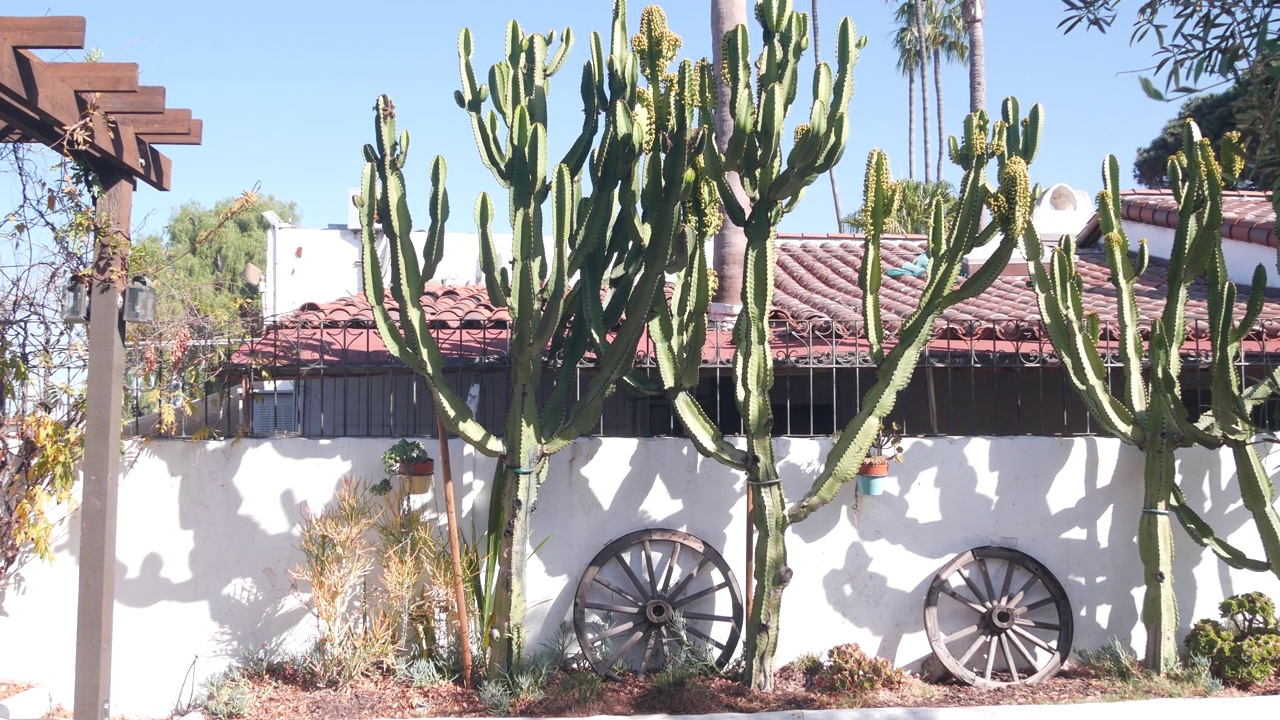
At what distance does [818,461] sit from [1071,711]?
2.20 m

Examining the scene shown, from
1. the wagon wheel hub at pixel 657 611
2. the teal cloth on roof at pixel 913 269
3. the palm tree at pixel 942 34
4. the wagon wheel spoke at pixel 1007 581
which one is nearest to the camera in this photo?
the wagon wheel hub at pixel 657 611

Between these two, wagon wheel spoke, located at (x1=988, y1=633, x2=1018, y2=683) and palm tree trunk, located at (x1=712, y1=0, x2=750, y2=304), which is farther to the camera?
palm tree trunk, located at (x1=712, y1=0, x2=750, y2=304)

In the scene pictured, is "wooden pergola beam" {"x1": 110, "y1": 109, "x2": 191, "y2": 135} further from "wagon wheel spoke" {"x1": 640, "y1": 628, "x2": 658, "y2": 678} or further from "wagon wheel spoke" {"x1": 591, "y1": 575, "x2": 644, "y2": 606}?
"wagon wheel spoke" {"x1": 640, "y1": 628, "x2": 658, "y2": 678}

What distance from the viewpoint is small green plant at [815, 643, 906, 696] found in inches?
266

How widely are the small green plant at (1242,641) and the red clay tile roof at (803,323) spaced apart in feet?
6.07

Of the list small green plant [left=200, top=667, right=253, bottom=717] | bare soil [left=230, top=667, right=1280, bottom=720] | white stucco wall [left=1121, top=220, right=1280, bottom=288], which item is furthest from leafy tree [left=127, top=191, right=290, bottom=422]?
white stucco wall [left=1121, top=220, right=1280, bottom=288]

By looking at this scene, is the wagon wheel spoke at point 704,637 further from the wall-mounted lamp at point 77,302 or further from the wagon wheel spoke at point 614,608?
the wall-mounted lamp at point 77,302

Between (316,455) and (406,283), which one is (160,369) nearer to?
(316,455)

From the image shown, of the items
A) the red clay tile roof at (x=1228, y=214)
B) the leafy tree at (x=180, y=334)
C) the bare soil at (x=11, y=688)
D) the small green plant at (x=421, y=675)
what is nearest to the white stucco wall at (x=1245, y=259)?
the red clay tile roof at (x=1228, y=214)

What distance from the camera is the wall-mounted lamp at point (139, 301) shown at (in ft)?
20.6

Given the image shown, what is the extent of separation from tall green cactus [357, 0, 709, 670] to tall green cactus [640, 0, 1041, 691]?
0.34 metres

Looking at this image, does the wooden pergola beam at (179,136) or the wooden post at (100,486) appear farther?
the wooden pergola beam at (179,136)

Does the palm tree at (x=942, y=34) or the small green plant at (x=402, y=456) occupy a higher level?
the palm tree at (x=942, y=34)

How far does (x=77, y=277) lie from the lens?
6.18 metres
